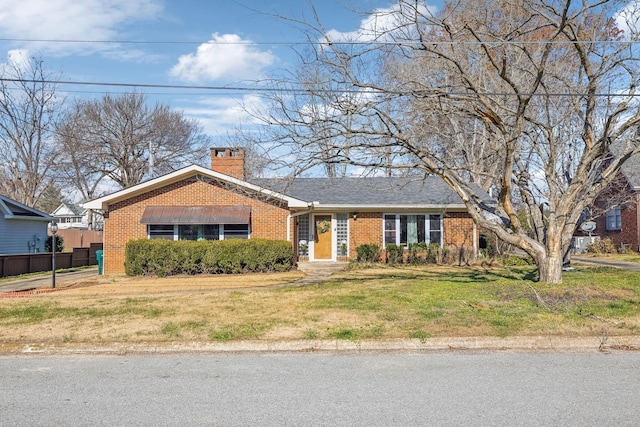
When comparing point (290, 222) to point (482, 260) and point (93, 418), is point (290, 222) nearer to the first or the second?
point (482, 260)

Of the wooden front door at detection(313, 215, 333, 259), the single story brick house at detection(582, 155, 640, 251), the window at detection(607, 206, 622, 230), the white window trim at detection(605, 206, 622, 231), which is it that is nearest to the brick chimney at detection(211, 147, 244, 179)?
A: the wooden front door at detection(313, 215, 333, 259)

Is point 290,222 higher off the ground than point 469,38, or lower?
lower

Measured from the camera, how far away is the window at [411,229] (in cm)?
2202

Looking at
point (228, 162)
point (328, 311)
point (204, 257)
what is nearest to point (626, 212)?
point (228, 162)

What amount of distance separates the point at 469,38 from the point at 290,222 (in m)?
9.58

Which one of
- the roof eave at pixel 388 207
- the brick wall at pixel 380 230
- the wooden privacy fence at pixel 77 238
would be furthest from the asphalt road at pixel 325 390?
the wooden privacy fence at pixel 77 238

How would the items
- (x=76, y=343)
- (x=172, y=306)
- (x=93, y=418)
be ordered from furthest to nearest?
1. (x=172, y=306)
2. (x=76, y=343)
3. (x=93, y=418)

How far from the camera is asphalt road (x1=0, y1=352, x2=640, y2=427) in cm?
473

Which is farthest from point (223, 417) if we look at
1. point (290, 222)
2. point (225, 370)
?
point (290, 222)

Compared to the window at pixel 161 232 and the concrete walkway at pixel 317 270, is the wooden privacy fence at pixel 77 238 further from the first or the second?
the concrete walkway at pixel 317 270

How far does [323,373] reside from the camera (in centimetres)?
629

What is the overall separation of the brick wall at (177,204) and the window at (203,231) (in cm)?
49

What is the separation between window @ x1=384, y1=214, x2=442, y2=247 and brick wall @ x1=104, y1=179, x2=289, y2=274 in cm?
491

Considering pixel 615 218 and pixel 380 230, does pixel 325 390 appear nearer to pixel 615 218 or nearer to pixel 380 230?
pixel 380 230
